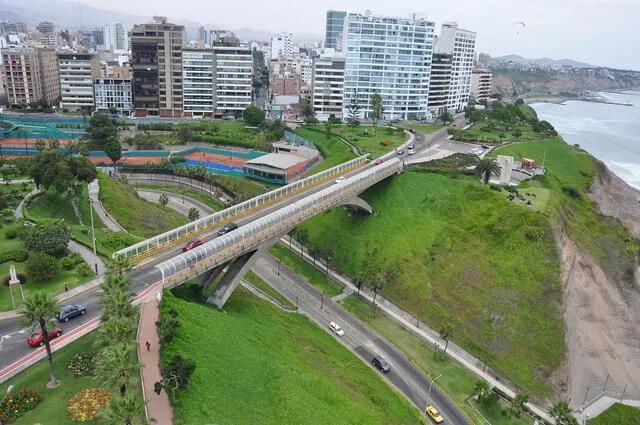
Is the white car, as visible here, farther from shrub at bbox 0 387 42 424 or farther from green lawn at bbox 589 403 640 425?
shrub at bbox 0 387 42 424

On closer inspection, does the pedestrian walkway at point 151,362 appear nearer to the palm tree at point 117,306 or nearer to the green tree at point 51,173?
the palm tree at point 117,306

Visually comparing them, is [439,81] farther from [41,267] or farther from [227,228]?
[41,267]

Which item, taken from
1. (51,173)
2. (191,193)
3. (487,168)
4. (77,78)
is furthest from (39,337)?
(77,78)

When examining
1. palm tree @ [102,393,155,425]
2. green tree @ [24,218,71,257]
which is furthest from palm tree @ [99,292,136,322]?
green tree @ [24,218,71,257]

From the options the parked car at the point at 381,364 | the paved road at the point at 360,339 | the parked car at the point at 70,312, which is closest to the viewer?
the parked car at the point at 70,312

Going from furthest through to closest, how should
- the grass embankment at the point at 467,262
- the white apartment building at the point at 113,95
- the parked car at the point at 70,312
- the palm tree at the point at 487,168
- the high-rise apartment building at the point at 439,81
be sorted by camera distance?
the high-rise apartment building at the point at 439,81, the white apartment building at the point at 113,95, the palm tree at the point at 487,168, the grass embankment at the point at 467,262, the parked car at the point at 70,312

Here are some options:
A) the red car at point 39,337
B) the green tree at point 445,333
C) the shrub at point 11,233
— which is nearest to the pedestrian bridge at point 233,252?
the red car at point 39,337

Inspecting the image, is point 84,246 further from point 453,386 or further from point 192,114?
point 192,114

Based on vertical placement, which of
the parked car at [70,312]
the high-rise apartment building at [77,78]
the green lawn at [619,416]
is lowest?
the green lawn at [619,416]
